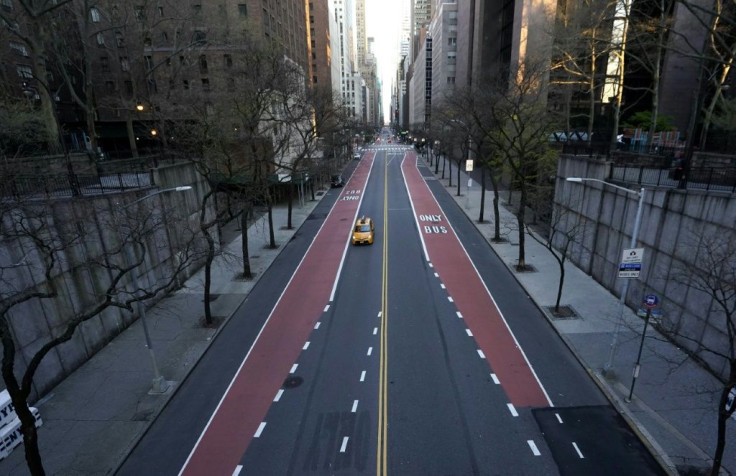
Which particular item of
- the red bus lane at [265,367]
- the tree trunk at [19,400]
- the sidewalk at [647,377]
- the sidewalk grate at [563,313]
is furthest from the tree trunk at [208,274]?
the sidewalk grate at [563,313]

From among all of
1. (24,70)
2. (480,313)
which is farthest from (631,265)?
(24,70)

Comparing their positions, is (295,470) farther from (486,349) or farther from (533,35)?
(533,35)

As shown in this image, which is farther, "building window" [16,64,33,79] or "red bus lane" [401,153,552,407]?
"building window" [16,64,33,79]

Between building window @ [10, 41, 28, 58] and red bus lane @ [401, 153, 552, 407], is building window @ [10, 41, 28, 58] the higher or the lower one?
the higher one

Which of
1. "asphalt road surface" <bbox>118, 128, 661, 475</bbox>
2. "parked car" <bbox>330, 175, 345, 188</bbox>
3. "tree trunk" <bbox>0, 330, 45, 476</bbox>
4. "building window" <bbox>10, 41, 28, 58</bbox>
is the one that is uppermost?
"building window" <bbox>10, 41, 28, 58</bbox>

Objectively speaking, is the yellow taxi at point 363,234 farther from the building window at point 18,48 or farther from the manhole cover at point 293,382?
the building window at point 18,48

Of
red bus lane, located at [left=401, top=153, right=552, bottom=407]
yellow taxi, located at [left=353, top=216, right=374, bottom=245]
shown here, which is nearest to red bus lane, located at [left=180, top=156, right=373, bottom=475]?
yellow taxi, located at [left=353, top=216, right=374, bottom=245]

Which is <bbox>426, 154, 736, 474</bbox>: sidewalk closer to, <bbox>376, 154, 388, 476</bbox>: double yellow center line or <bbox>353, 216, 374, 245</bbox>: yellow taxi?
<bbox>376, 154, 388, 476</bbox>: double yellow center line
